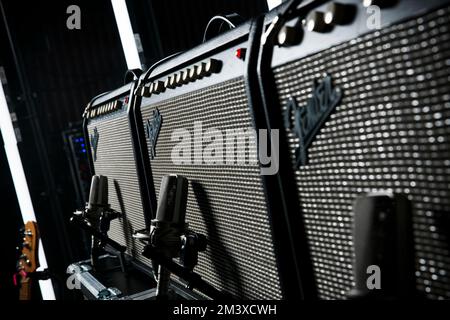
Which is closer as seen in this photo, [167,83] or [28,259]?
[167,83]

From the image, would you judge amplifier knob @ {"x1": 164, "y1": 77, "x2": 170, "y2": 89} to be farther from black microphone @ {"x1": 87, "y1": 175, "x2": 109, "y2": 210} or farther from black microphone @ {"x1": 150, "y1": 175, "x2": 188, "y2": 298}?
black microphone @ {"x1": 87, "y1": 175, "x2": 109, "y2": 210}

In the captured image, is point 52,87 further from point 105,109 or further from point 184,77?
point 184,77

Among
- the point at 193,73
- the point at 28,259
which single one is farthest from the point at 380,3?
the point at 28,259

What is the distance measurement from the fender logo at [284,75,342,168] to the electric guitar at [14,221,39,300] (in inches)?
121

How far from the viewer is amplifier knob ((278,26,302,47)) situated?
0.88 m

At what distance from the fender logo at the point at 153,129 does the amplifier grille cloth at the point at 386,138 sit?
72 centimetres

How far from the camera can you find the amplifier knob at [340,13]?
761mm

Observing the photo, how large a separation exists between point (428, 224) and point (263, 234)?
459 millimetres

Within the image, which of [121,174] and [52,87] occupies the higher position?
[52,87]

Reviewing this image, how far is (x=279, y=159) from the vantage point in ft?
3.15

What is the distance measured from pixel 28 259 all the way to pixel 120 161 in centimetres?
202

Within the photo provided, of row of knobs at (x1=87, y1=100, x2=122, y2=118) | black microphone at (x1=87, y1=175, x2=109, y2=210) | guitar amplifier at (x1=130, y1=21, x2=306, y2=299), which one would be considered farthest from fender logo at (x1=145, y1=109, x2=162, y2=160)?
black microphone at (x1=87, y1=175, x2=109, y2=210)

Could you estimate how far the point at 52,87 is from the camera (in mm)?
4273

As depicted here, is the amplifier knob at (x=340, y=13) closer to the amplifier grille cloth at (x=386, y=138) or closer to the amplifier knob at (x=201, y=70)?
the amplifier grille cloth at (x=386, y=138)
